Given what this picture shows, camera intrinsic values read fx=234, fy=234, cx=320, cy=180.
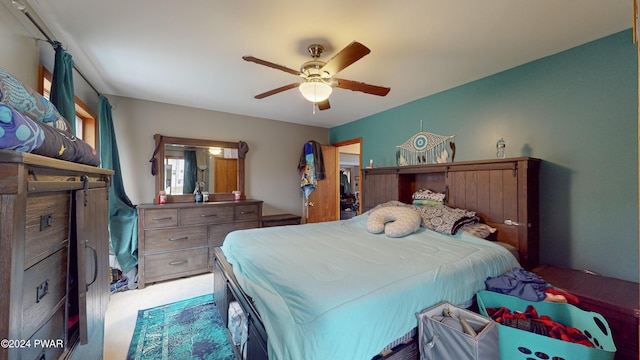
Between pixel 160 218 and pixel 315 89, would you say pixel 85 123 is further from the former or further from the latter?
pixel 315 89

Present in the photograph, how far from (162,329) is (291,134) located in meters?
3.51

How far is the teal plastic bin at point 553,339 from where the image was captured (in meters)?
1.13

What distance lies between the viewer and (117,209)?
300 cm

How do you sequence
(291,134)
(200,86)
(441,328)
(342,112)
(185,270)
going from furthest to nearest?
(291,134) < (342,112) < (185,270) < (200,86) < (441,328)

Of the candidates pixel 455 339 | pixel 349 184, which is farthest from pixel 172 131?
pixel 349 184

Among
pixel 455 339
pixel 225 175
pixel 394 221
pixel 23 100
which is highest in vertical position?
pixel 23 100

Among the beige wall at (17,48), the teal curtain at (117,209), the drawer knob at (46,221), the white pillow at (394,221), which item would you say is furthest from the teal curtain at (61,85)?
the white pillow at (394,221)

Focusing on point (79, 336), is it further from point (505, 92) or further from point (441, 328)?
point (505, 92)

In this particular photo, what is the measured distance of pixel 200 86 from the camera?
2.92m

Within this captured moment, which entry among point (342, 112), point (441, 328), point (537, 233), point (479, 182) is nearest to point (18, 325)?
point (441, 328)

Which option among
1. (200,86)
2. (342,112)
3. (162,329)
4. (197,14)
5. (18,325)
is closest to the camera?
(18,325)

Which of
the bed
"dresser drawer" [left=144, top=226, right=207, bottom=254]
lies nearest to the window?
"dresser drawer" [left=144, top=226, right=207, bottom=254]

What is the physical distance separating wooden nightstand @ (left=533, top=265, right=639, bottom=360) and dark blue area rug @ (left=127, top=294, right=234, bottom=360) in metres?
2.57

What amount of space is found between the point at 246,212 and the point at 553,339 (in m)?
3.45
